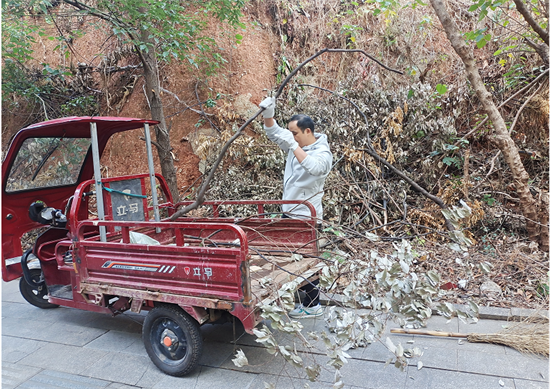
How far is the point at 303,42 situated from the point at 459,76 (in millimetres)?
4066

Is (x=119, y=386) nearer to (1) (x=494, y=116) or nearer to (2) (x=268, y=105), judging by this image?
(2) (x=268, y=105)

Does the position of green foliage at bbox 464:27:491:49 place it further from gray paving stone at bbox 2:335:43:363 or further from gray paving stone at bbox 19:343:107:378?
gray paving stone at bbox 2:335:43:363

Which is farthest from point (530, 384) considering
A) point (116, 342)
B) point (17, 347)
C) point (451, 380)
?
point (17, 347)

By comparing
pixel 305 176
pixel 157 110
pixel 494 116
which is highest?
pixel 157 110

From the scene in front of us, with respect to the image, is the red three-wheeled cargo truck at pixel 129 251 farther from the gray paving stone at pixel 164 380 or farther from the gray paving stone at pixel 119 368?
the gray paving stone at pixel 119 368

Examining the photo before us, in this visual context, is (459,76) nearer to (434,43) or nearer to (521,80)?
(521,80)

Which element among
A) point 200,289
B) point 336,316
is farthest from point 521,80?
point 200,289

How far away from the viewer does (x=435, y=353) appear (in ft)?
10.8

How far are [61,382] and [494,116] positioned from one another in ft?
17.3

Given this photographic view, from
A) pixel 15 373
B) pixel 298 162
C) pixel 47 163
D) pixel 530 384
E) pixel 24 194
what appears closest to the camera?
pixel 530 384

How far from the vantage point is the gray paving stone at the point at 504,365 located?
2.94 metres

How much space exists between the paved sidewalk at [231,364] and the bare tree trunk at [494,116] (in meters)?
1.76

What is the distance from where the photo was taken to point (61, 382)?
320cm

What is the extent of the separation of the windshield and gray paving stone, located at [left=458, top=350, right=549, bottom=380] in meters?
4.71
